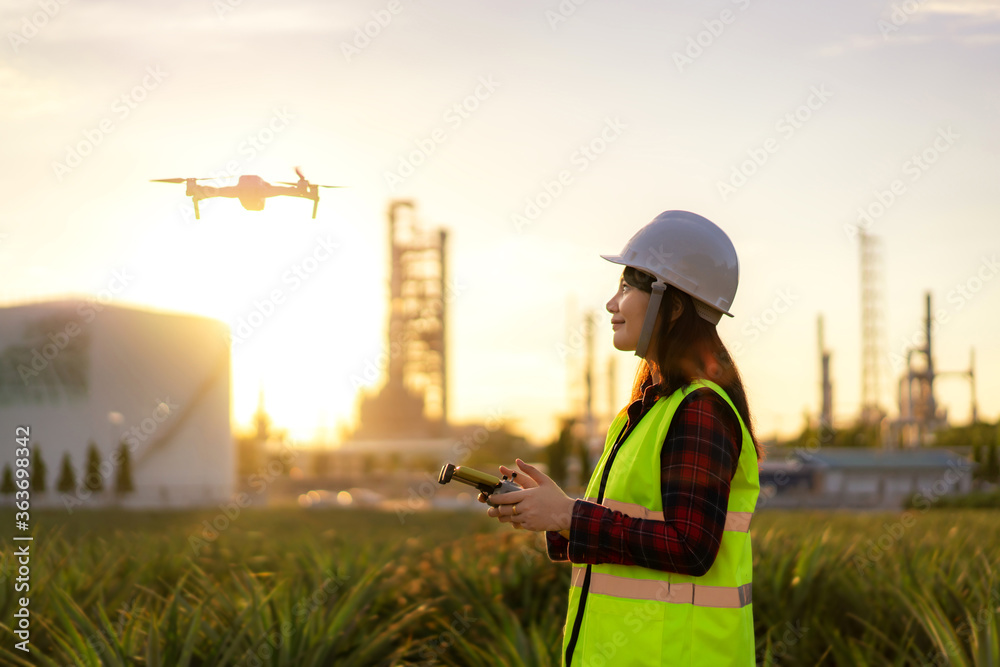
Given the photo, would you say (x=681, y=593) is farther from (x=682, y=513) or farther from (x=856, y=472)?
(x=856, y=472)

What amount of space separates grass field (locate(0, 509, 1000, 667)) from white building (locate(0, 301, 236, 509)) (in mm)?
40873

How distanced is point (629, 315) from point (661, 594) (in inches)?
27.3

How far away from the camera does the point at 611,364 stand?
2817 inches

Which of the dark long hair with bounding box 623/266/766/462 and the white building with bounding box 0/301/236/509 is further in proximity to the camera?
the white building with bounding box 0/301/236/509

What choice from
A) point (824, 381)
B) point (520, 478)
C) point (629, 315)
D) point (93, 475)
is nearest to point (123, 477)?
point (93, 475)

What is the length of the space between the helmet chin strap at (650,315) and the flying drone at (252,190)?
975 millimetres

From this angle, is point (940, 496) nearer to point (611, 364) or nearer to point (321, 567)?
point (321, 567)

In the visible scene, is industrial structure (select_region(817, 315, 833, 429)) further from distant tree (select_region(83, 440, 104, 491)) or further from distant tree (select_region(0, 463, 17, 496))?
distant tree (select_region(0, 463, 17, 496))

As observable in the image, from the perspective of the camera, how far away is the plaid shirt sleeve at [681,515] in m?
2.36

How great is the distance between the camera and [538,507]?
244 centimetres

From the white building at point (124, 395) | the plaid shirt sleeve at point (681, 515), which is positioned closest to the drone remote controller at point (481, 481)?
the plaid shirt sleeve at point (681, 515)

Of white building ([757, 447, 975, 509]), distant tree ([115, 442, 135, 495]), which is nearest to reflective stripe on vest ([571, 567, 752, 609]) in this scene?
white building ([757, 447, 975, 509])

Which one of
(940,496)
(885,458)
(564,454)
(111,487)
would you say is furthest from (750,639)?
(111,487)

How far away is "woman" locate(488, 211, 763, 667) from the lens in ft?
7.81
